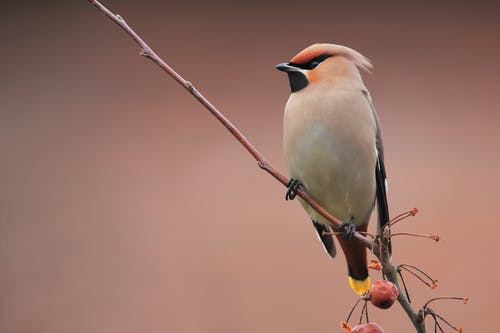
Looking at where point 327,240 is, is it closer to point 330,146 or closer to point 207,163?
point 330,146

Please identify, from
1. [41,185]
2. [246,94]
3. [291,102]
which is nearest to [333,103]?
[291,102]

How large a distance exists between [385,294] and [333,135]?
693 mm

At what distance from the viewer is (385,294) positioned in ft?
3.76

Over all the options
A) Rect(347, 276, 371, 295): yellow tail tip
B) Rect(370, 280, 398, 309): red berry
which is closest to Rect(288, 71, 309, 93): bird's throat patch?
Rect(347, 276, 371, 295): yellow tail tip

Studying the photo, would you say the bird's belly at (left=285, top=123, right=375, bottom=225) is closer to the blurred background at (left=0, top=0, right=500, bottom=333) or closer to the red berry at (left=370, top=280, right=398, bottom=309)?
the red berry at (left=370, top=280, right=398, bottom=309)

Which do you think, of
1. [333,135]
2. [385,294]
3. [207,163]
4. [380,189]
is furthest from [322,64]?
[207,163]

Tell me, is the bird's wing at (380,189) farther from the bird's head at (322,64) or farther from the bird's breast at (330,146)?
the bird's head at (322,64)

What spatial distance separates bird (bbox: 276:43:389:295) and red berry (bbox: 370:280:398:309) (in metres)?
0.55

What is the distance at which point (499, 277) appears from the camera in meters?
3.70

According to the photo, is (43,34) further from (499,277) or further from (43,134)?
(499,277)

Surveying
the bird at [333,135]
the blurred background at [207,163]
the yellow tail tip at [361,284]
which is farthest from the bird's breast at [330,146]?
the blurred background at [207,163]

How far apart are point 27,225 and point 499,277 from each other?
7.46 ft

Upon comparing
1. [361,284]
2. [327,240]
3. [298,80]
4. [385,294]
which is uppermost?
[298,80]

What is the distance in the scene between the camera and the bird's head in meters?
1.62
